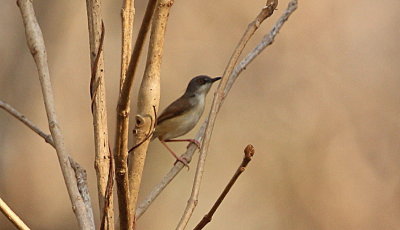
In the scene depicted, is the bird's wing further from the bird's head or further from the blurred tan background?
the blurred tan background

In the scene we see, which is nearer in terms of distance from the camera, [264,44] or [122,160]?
[122,160]

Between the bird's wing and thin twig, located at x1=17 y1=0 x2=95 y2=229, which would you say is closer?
thin twig, located at x1=17 y1=0 x2=95 y2=229

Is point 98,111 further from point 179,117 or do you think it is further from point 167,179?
point 179,117

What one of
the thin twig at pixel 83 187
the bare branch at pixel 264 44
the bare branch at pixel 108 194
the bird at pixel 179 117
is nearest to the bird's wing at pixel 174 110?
the bird at pixel 179 117

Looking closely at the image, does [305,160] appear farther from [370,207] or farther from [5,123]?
[5,123]

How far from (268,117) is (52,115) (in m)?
2.23

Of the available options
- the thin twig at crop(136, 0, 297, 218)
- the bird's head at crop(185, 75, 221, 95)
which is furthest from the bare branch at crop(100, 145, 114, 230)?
the bird's head at crop(185, 75, 221, 95)

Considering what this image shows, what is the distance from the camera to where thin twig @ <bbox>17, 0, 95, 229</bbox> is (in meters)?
Answer: 0.87

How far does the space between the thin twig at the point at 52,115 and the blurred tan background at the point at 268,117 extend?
1.95 meters

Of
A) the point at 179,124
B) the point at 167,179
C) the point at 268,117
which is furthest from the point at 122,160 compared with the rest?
the point at 268,117

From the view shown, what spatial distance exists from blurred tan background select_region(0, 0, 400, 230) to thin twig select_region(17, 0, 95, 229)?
1.95 metres

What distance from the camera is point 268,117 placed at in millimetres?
3084

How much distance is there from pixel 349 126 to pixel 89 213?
2.37 m

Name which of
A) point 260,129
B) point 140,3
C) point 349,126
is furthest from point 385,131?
point 140,3
